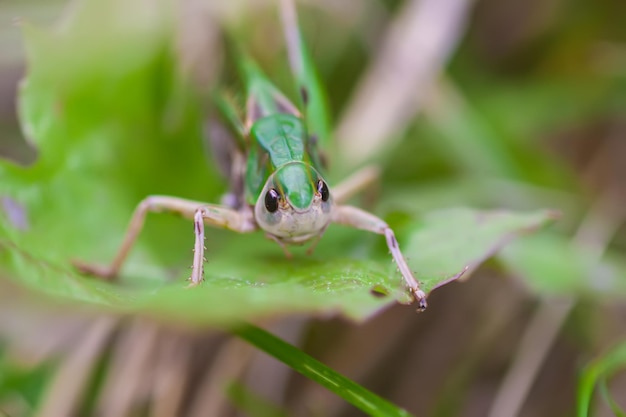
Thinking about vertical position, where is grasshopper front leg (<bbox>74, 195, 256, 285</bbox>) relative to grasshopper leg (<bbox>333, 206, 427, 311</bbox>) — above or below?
below

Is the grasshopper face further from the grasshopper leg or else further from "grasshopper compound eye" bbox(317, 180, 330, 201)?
the grasshopper leg

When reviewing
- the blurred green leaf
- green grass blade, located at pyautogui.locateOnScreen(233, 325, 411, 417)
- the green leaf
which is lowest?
green grass blade, located at pyautogui.locateOnScreen(233, 325, 411, 417)

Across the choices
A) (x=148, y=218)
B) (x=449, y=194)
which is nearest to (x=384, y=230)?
(x=148, y=218)

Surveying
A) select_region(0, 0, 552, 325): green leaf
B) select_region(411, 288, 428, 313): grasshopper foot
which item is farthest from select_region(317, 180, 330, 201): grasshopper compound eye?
select_region(411, 288, 428, 313): grasshopper foot

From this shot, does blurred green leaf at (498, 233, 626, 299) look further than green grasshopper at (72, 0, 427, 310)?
Yes

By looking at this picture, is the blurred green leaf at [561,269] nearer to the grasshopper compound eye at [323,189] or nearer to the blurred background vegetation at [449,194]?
the blurred background vegetation at [449,194]

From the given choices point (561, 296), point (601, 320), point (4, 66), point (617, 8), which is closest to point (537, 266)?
point (561, 296)
